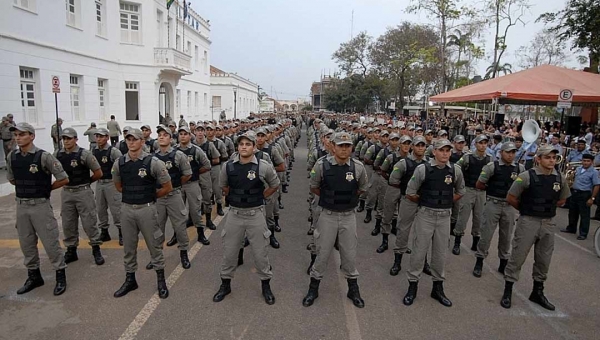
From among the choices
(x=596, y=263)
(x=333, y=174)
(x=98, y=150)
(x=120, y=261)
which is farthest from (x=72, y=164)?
(x=596, y=263)

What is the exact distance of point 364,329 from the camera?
450 centimetres

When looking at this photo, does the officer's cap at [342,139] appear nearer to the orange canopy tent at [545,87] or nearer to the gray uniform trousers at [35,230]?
the gray uniform trousers at [35,230]

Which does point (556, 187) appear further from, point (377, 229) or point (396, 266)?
point (377, 229)

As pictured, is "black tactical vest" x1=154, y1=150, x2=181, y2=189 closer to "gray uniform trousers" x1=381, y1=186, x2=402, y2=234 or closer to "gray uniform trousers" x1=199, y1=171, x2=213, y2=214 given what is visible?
"gray uniform trousers" x1=199, y1=171, x2=213, y2=214

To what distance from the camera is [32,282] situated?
524 cm

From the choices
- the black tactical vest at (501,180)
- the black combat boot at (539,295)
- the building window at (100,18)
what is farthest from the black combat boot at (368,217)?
the building window at (100,18)

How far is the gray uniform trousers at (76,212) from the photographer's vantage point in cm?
603

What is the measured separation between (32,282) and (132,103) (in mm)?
19548

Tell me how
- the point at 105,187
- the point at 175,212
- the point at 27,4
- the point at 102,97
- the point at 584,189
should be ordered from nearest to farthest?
the point at 175,212
the point at 105,187
the point at 584,189
the point at 27,4
the point at 102,97

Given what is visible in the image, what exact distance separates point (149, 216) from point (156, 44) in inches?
833

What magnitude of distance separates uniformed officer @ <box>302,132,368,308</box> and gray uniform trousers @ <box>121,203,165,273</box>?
6.71ft

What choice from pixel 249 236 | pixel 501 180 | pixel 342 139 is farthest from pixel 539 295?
pixel 249 236

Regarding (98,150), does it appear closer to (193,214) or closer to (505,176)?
(193,214)

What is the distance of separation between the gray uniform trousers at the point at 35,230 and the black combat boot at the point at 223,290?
6.93ft
